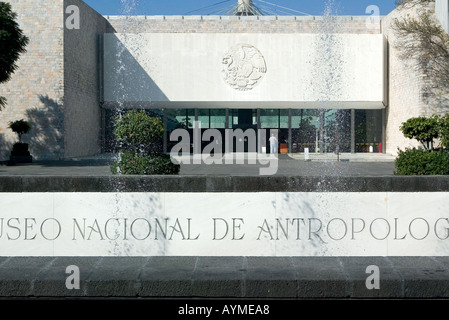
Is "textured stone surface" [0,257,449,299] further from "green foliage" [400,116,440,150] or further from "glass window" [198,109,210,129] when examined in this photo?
"glass window" [198,109,210,129]

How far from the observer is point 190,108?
36156 mm

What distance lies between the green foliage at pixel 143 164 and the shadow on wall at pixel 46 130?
18.4 m

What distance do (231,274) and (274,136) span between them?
30831 mm

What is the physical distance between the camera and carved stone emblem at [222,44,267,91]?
34438 millimetres

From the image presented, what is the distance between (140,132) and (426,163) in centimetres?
610

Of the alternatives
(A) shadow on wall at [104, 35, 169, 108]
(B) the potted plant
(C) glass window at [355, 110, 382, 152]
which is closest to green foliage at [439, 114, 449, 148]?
(B) the potted plant

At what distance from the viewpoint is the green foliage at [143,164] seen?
38.1ft

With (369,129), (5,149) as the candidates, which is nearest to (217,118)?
(369,129)

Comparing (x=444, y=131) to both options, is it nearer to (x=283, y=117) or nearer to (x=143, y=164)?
(x=143, y=164)

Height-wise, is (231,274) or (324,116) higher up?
(324,116)

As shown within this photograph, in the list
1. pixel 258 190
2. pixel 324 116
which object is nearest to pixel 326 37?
pixel 324 116

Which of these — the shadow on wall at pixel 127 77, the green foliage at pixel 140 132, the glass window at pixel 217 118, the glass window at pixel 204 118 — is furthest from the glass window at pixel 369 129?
the green foliage at pixel 140 132
